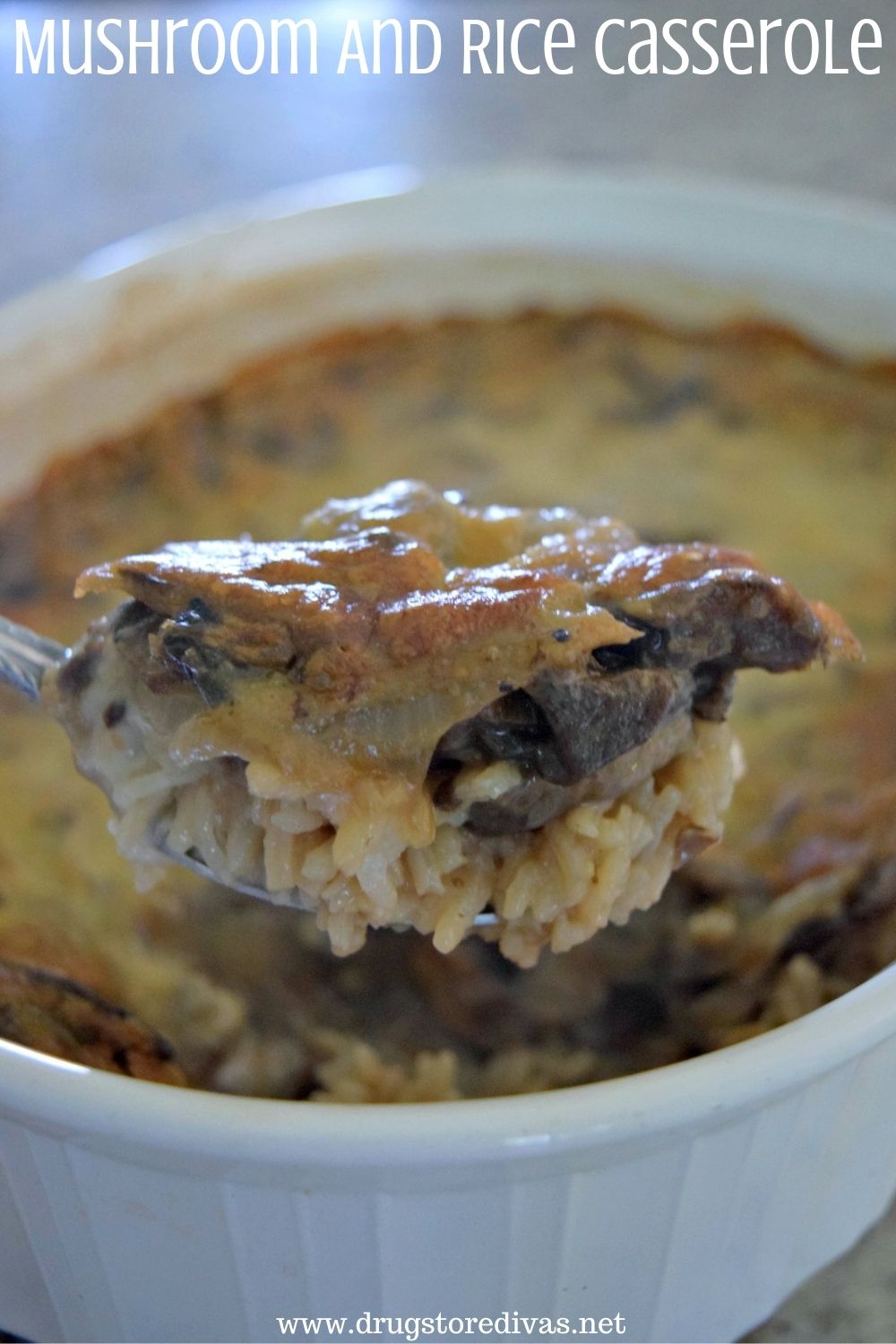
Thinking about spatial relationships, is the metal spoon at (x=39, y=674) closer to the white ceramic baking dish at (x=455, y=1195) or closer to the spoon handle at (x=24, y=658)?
the spoon handle at (x=24, y=658)

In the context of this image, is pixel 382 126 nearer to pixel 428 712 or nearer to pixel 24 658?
pixel 24 658

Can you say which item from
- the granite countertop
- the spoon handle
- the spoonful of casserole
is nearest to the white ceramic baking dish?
the spoonful of casserole

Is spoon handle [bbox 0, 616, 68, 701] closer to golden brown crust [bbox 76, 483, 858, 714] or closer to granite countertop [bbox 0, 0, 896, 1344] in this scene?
golden brown crust [bbox 76, 483, 858, 714]

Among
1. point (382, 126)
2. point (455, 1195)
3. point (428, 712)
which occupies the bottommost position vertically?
point (455, 1195)

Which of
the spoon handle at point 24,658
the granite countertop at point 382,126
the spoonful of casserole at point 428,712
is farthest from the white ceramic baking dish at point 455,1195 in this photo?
the granite countertop at point 382,126

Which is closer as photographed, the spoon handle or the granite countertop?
the spoon handle

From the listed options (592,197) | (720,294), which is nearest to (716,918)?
(720,294)

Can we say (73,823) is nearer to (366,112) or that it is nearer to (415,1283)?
(415,1283)

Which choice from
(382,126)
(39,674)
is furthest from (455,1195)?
(382,126)
